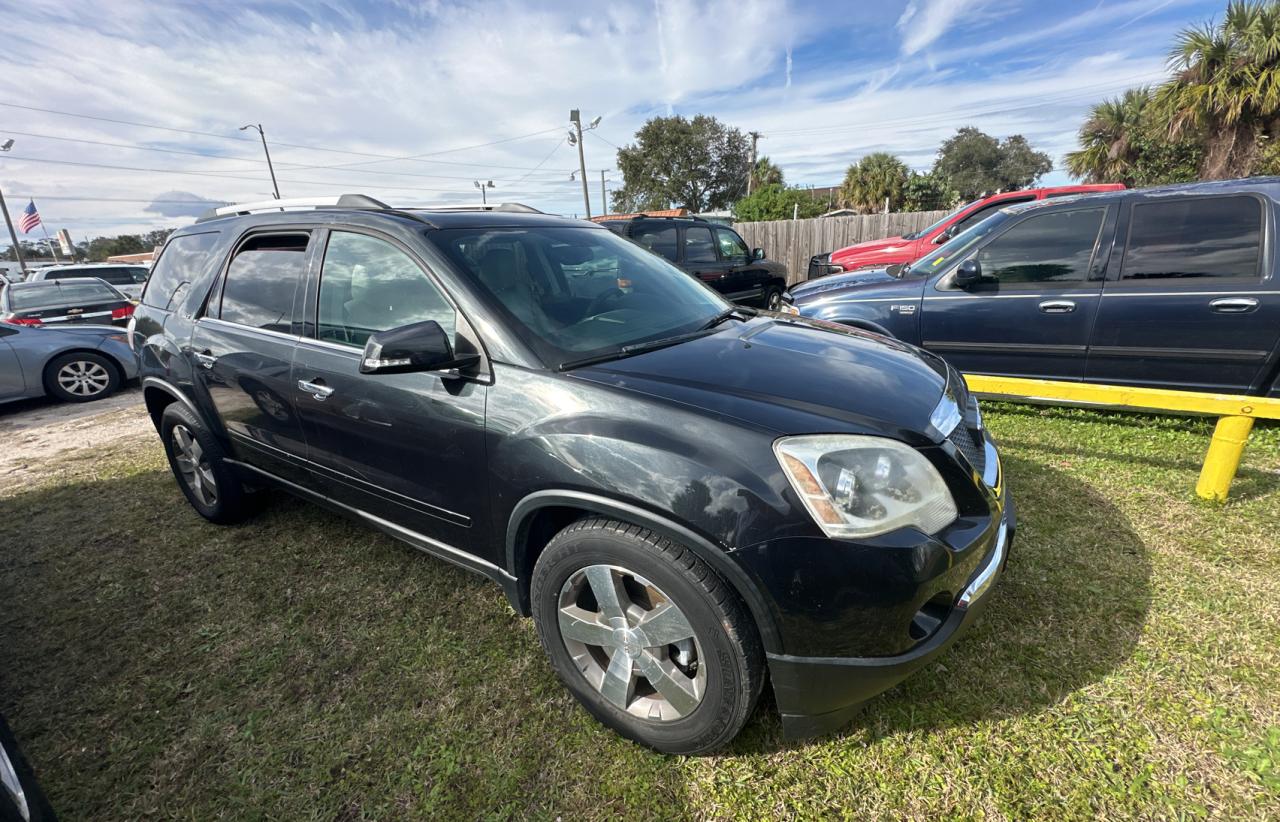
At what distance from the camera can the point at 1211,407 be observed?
2914 mm

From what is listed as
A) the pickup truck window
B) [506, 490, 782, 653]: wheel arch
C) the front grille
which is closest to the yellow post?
the pickup truck window

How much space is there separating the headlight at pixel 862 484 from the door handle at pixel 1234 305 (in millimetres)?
3479

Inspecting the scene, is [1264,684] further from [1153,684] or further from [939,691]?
[939,691]

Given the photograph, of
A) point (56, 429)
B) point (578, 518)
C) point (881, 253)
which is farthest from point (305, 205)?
point (881, 253)

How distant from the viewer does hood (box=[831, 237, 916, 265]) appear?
8375 mm

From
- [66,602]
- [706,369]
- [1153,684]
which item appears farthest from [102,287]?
[1153,684]

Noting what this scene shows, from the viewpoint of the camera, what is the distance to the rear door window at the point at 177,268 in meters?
3.30

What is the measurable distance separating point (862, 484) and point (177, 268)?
406cm

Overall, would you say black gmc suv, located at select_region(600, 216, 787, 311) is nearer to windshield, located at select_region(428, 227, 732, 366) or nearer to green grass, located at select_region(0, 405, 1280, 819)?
windshield, located at select_region(428, 227, 732, 366)

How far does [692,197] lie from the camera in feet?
145

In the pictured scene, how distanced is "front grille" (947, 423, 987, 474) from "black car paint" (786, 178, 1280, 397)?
8.87ft

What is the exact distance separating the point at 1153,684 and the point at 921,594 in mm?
1242

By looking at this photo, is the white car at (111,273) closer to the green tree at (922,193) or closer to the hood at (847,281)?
the hood at (847,281)

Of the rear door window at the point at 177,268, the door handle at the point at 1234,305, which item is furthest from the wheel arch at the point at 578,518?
the door handle at the point at 1234,305
